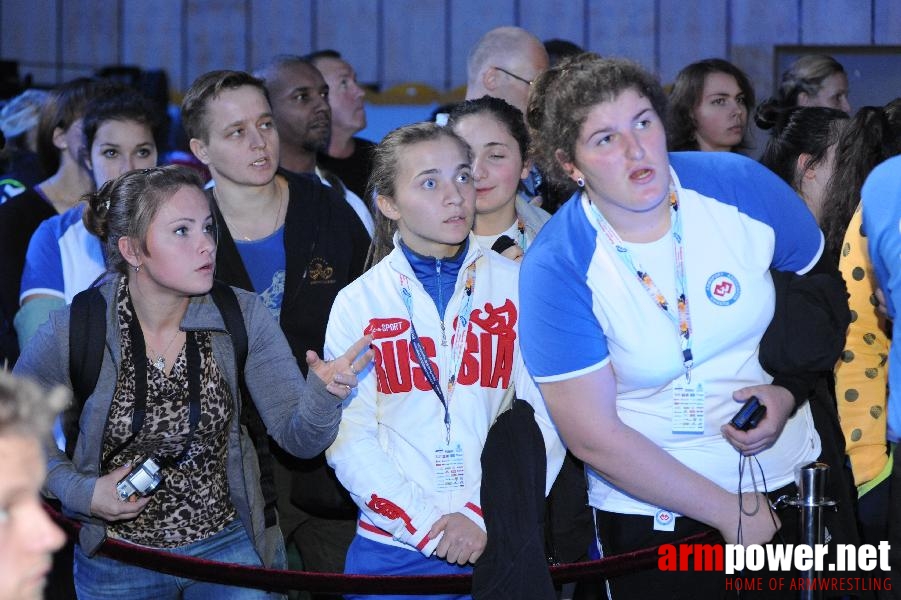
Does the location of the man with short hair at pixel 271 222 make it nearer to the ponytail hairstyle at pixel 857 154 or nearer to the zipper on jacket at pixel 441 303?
the zipper on jacket at pixel 441 303

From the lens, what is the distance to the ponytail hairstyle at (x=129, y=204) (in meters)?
3.42

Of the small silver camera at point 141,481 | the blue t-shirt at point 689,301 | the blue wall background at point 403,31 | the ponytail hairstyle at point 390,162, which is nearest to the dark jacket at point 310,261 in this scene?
the ponytail hairstyle at point 390,162

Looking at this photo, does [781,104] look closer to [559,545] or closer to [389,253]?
[389,253]

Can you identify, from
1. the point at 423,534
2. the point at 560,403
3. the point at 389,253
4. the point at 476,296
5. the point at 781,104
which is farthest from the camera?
the point at 781,104

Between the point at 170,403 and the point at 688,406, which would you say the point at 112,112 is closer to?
the point at 170,403

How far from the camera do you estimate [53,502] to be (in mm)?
3773

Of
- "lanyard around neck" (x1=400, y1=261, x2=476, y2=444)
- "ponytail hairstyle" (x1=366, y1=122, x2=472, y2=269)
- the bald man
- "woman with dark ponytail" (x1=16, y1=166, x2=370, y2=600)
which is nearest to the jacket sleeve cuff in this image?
"lanyard around neck" (x1=400, y1=261, x2=476, y2=444)

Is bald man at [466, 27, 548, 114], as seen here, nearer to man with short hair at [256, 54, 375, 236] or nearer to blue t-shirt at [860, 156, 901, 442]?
man with short hair at [256, 54, 375, 236]

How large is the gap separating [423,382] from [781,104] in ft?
11.2

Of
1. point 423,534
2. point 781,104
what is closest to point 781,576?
point 423,534

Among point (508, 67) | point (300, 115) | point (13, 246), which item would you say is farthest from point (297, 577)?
point (508, 67)

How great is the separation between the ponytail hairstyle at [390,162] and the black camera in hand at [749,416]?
49.3 inches

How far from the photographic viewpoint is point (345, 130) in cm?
629

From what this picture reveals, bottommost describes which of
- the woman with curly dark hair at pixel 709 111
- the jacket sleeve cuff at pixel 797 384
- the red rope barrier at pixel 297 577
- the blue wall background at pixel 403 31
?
the red rope barrier at pixel 297 577
